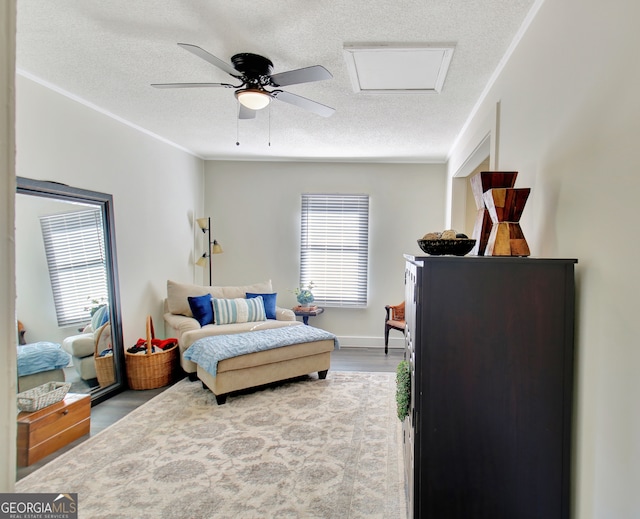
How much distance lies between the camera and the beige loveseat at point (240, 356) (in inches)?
133

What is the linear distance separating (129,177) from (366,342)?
11.9 ft

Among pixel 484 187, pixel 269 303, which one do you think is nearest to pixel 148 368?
pixel 269 303

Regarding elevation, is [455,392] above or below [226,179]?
below

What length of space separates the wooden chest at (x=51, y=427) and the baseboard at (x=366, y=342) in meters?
3.36

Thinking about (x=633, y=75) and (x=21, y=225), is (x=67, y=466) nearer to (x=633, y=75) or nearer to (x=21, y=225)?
(x=21, y=225)

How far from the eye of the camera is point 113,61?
8.29ft

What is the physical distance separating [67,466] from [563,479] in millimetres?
2660

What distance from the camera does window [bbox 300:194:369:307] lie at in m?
5.46

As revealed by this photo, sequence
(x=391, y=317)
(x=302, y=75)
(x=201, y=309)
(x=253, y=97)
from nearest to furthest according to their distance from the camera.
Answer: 1. (x=302, y=75)
2. (x=253, y=97)
3. (x=201, y=309)
4. (x=391, y=317)

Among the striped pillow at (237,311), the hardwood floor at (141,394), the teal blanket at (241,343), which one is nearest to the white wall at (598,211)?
the teal blanket at (241,343)

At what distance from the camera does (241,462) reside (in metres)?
2.44

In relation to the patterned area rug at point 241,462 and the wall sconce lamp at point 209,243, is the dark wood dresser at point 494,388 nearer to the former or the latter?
the patterned area rug at point 241,462

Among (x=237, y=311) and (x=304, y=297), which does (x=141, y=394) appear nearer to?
(x=237, y=311)

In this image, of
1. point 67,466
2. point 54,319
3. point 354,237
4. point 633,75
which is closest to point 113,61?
point 54,319
